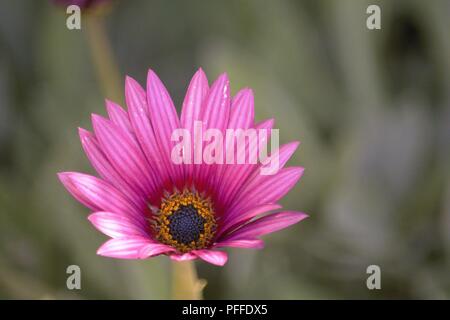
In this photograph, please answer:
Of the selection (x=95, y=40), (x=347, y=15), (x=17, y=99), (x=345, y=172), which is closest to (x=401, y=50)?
(x=347, y=15)

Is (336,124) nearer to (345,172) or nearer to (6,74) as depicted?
(345,172)

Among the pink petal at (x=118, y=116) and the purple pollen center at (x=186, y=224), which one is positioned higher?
the pink petal at (x=118, y=116)

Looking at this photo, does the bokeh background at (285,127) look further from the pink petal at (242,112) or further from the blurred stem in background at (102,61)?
the pink petal at (242,112)

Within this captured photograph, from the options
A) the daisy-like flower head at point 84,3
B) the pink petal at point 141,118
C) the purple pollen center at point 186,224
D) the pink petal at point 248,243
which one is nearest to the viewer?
the pink petal at point 248,243

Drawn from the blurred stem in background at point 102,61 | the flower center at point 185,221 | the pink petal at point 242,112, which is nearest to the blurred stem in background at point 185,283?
the flower center at point 185,221

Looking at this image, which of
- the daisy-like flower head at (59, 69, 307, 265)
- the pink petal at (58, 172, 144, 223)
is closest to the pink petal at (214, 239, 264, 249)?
the daisy-like flower head at (59, 69, 307, 265)

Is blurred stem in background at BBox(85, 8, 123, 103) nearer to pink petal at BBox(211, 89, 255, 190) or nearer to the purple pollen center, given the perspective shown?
the purple pollen center
